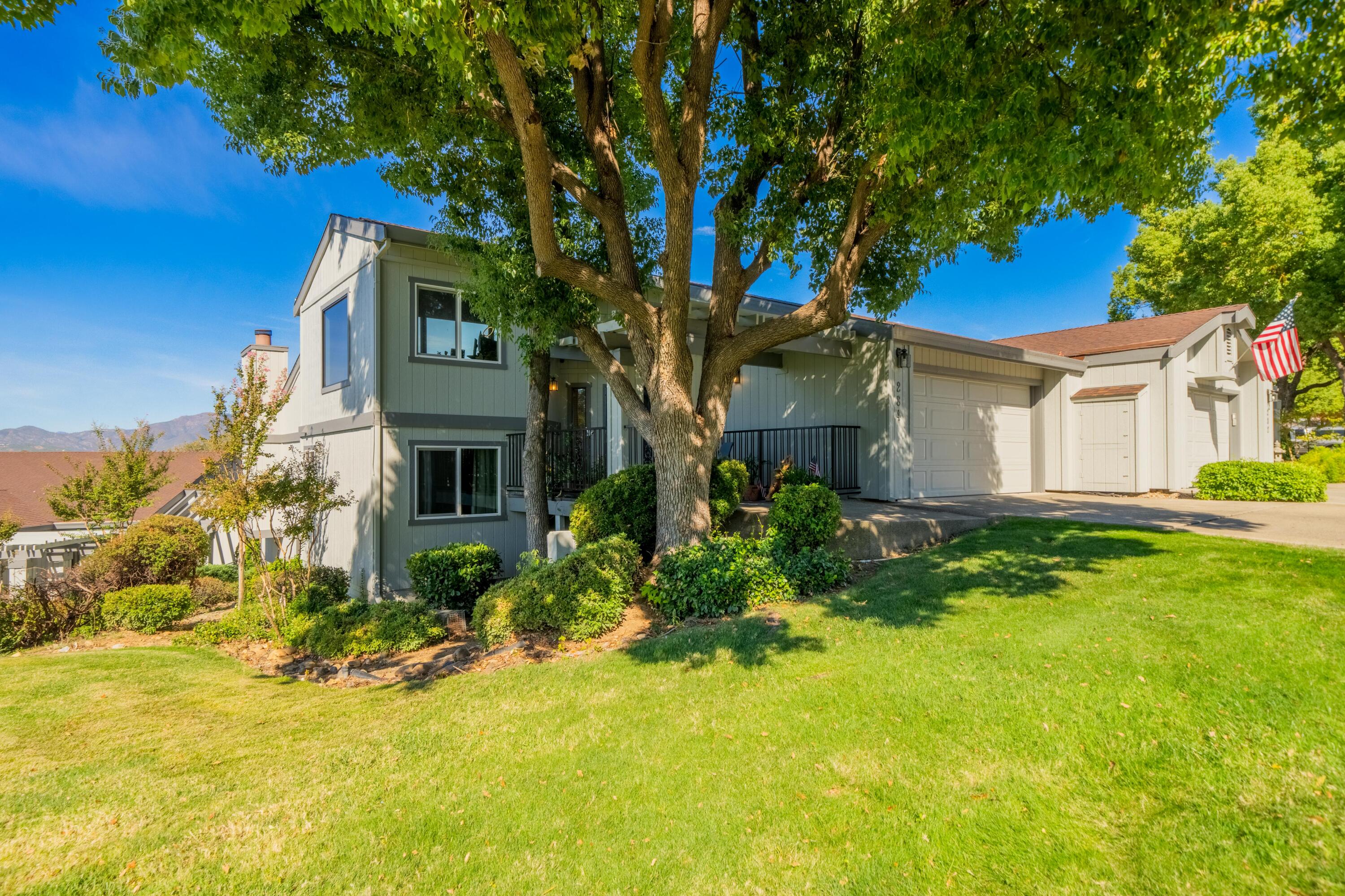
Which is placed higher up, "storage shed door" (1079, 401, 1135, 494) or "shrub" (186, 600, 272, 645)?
"storage shed door" (1079, 401, 1135, 494)

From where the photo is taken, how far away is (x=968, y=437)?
12.7m

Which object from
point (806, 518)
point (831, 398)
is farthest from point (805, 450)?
point (806, 518)

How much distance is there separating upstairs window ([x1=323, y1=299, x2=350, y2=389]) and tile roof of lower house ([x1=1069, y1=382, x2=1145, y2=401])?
15.1 metres

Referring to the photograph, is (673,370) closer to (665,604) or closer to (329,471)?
(665,604)

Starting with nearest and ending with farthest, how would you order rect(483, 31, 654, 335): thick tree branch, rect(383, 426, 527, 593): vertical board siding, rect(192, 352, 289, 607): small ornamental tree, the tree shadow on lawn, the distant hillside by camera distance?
1. the tree shadow on lawn
2. rect(483, 31, 654, 335): thick tree branch
3. rect(192, 352, 289, 607): small ornamental tree
4. rect(383, 426, 527, 593): vertical board siding
5. the distant hillside

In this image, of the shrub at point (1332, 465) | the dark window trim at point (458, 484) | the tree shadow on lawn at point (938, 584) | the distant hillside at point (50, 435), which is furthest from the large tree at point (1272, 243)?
the distant hillside at point (50, 435)

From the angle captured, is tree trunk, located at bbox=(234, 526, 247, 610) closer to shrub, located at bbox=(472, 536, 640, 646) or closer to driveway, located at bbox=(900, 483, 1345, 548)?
shrub, located at bbox=(472, 536, 640, 646)

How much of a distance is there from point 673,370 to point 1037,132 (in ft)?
13.3

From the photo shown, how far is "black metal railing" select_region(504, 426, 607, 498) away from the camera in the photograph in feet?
36.7

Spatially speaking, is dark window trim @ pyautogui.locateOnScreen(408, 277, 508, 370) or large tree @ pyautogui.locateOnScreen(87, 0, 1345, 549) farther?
dark window trim @ pyautogui.locateOnScreen(408, 277, 508, 370)

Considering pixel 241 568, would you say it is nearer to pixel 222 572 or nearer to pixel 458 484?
pixel 458 484

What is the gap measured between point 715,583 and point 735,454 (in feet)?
20.7

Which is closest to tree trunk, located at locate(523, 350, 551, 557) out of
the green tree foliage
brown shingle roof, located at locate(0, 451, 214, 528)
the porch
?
the porch

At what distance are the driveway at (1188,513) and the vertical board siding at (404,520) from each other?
26.3ft
